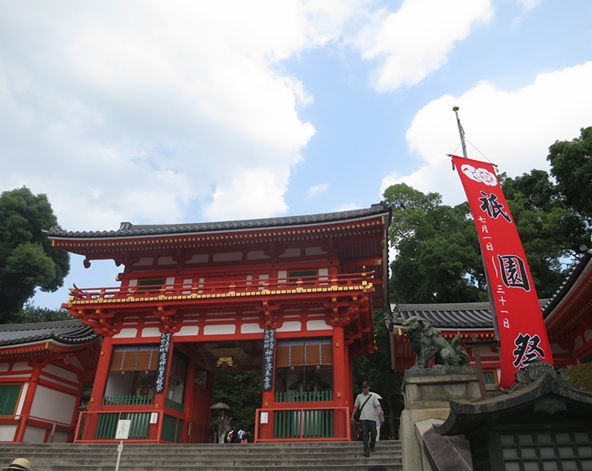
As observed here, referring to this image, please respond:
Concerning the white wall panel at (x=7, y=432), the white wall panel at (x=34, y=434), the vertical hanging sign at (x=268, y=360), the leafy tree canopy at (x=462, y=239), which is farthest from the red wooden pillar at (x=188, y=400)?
the leafy tree canopy at (x=462, y=239)

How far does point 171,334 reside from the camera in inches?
609

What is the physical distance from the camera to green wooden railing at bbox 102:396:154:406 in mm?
14547

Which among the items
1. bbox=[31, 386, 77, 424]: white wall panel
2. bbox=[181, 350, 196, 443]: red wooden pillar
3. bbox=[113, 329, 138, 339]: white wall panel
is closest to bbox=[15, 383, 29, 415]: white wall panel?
bbox=[31, 386, 77, 424]: white wall panel

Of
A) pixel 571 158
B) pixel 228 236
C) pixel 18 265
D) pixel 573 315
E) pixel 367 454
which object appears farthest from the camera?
pixel 18 265

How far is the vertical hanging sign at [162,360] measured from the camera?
47.3 ft

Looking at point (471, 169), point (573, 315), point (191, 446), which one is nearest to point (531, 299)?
point (471, 169)

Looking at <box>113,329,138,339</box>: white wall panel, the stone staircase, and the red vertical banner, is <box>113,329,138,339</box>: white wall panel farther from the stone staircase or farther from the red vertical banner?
the red vertical banner

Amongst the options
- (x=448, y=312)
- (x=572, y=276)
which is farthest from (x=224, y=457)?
(x=448, y=312)

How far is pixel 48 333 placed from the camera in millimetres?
17266

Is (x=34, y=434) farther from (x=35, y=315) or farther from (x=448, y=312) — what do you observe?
(x=35, y=315)

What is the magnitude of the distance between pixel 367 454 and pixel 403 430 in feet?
13.3

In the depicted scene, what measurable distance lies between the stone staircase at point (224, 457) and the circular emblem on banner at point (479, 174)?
6.40m

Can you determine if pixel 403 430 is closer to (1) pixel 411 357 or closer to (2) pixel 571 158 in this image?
(1) pixel 411 357

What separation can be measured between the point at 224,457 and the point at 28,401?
8.74 meters
